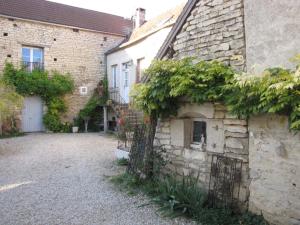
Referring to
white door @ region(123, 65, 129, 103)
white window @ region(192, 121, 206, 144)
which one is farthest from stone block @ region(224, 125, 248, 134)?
white door @ region(123, 65, 129, 103)

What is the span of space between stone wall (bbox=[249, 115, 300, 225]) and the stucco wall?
2.66ft

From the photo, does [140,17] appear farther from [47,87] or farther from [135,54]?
[47,87]

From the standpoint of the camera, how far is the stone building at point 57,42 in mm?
15328

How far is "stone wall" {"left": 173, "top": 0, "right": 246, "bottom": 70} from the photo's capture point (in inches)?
185

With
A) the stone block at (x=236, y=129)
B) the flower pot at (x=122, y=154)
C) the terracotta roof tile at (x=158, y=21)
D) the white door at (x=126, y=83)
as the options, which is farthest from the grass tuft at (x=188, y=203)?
the white door at (x=126, y=83)

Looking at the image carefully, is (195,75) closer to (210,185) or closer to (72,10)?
(210,185)

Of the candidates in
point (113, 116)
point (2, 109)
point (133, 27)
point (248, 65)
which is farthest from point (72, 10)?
point (248, 65)

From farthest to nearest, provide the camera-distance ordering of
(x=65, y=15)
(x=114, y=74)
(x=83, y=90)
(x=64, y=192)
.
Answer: (x=114, y=74) → (x=83, y=90) → (x=65, y=15) → (x=64, y=192)

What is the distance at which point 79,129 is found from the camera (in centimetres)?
1708

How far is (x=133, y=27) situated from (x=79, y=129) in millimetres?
7601

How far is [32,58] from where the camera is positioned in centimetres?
1605

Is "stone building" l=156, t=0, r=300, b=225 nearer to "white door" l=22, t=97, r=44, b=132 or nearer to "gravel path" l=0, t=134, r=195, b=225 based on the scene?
"gravel path" l=0, t=134, r=195, b=225

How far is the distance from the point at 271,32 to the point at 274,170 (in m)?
1.89

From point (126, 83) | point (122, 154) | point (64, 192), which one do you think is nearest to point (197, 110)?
point (64, 192)
